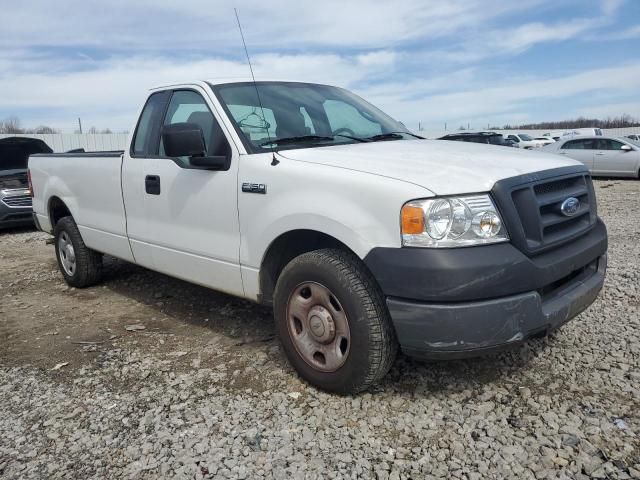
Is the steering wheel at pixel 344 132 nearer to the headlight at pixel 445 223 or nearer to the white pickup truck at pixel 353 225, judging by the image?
the white pickup truck at pixel 353 225

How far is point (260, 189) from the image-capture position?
3225 millimetres

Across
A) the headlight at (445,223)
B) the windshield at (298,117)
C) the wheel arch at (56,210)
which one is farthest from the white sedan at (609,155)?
the headlight at (445,223)

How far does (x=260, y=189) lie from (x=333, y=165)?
1.72 ft

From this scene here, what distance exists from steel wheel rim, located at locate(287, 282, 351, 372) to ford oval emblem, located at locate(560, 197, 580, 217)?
133 centimetres

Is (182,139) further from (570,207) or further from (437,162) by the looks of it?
(570,207)

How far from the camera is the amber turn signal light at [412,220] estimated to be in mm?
2541

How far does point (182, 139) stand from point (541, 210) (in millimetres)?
2129

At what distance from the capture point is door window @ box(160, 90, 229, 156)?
359 centimetres

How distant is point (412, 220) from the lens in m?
2.55

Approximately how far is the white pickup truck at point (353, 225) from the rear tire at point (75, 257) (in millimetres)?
1308

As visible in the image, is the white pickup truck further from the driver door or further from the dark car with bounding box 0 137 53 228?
the dark car with bounding box 0 137 53 228

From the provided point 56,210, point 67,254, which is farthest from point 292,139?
point 56,210

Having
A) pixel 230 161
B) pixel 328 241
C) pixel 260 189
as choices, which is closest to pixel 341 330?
pixel 328 241

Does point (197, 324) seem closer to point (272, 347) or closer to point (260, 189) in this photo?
point (272, 347)
